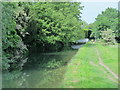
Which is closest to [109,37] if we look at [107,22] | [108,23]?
[108,23]

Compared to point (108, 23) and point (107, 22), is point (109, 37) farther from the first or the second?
point (107, 22)

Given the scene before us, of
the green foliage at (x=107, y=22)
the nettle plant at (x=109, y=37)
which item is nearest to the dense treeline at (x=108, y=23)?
the green foliage at (x=107, y=22)

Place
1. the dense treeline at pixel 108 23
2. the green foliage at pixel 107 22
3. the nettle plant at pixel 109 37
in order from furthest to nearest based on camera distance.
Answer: the green foliage at pixel 107 22 → the dense treeline at pixel 108 23 → the nettle plant at pixel 109 37

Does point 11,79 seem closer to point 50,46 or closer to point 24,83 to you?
point 24,83

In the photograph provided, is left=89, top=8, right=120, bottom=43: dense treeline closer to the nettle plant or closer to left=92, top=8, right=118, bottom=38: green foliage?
left=92, top=8, right=118, bottom=38: green foliage

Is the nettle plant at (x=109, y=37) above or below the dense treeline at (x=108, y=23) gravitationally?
below

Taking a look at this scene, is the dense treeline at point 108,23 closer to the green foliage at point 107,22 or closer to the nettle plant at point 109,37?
the green foliage at point 107,22

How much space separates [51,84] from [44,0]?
8769 mm

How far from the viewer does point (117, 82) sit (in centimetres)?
605

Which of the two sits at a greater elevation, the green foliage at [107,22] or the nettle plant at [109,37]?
the green foliage at [107,22]

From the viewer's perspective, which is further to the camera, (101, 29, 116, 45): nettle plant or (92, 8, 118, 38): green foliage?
(92, 8, 118, 38): green foliage

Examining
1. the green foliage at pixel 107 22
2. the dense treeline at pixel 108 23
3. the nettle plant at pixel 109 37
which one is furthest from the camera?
the green foliage at pixel 107 22

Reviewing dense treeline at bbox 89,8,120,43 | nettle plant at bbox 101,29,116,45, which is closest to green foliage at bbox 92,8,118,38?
dense treeline at bbox 89,8,120,43

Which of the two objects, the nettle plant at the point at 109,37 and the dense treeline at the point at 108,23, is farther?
the dense treeline at the point at 108,23
